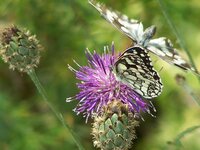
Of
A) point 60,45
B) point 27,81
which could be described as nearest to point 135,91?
point 60,45

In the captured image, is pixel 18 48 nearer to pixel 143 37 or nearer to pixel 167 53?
pixel 143 37

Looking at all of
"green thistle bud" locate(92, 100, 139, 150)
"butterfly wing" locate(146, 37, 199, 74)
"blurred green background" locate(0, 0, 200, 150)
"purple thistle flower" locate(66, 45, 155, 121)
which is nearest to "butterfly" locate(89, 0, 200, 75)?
"butterfly wing" locate(146, 37, 199, 74)

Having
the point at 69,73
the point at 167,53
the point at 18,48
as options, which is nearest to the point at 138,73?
the point at 167,53

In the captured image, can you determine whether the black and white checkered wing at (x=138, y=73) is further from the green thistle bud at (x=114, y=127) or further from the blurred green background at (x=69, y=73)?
the blurred green background at (x=69, y=73)

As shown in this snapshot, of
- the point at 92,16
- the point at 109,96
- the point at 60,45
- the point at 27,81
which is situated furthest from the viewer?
the point at 27,81

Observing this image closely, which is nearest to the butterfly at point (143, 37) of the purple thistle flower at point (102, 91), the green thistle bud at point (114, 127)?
the purple thistle flower at point (102, 91)

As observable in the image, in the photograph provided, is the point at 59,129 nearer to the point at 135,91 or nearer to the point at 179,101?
the point at 179,101
